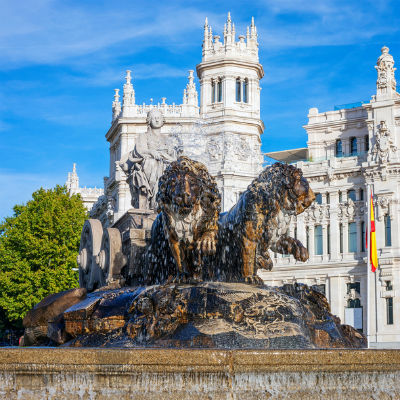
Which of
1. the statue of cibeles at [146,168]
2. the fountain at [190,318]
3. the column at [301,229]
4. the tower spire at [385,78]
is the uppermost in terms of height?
the tower spire at [385,78]

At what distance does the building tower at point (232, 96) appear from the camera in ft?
246

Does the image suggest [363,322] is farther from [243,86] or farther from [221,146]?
[243,86]

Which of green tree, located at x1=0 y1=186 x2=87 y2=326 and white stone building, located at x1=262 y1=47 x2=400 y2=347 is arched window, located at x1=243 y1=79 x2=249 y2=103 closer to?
white stone building, located at x1=262 y1=47 x2=400 y2=347

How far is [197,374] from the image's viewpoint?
23.9 feet

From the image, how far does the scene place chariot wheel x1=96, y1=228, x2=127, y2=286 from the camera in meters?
15.1

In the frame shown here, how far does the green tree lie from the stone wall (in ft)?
117

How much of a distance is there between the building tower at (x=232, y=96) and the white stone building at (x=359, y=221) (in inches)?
370

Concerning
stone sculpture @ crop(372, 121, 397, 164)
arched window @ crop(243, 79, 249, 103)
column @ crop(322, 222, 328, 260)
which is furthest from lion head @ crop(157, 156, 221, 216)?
arched window @ crop(243, 79, 249, 103)

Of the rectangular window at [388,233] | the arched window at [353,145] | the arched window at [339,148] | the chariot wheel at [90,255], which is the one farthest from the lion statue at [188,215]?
the arched window at [339,148]

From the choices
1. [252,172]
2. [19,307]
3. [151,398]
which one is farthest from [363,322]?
[151,398]

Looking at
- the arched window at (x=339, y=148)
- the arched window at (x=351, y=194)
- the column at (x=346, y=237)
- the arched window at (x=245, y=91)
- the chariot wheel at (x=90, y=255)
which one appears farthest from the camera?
the arched window at (x=245, y=91)

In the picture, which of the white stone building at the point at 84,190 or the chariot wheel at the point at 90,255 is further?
the white stone building at the point at 84,190

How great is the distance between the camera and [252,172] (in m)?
72.9

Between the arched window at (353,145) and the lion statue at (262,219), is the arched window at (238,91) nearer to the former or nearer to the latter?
the arched window at (353,145)
